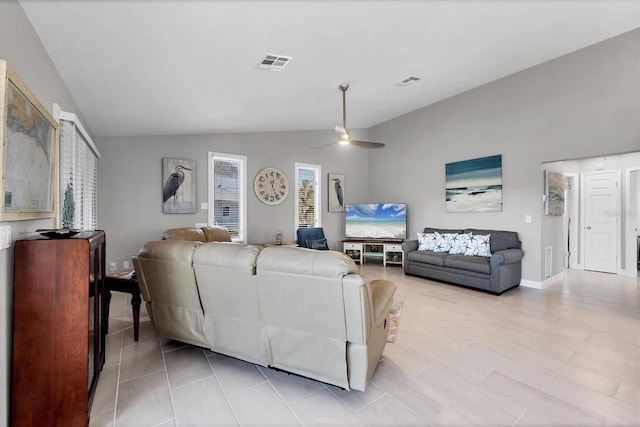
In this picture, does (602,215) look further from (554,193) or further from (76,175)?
(76,175)

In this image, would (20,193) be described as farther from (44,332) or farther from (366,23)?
(366,23)

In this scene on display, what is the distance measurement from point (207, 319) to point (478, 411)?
2.01 m

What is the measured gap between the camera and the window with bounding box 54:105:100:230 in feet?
8.70

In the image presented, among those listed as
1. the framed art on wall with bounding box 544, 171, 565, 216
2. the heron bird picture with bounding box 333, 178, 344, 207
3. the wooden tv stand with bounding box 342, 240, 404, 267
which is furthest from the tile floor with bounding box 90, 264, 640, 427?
the heron bird picture with bounding box 333, 178, 344, 207

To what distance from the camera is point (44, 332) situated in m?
1.58

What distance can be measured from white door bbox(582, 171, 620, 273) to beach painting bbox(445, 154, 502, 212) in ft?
8.29

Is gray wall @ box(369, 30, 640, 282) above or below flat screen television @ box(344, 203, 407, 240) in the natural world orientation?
above

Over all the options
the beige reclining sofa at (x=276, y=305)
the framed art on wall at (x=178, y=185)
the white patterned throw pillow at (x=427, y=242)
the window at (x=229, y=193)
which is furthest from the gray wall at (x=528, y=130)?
the framed art on wall at (x=178, y=185)

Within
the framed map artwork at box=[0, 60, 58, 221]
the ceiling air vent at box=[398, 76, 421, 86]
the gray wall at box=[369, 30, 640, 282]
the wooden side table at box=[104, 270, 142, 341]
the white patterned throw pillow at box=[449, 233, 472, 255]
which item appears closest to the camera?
the framed map artwork at box=[0, 60, 58, 221]

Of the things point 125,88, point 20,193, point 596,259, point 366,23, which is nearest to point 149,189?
point 125,88

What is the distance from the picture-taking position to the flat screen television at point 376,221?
6.63 metres

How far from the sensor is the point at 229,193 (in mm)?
5883

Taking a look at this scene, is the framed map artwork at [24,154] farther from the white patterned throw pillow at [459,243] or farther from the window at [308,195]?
the white patterned throw pillow at [459,243]

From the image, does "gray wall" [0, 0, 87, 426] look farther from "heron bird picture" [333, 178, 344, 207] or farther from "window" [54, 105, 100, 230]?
"heron bird picture" [333, 178, 344, 207]
